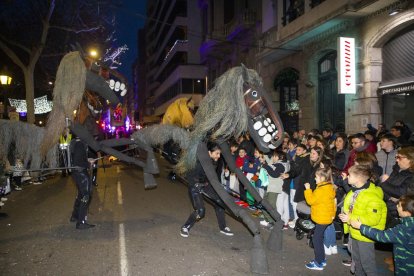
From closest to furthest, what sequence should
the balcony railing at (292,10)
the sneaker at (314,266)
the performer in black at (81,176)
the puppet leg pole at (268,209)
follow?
the sneaker at (314,266) → the puppet leg pole at (268,209) → the performer in black at (81,176) → the balcony railing at (292,10)

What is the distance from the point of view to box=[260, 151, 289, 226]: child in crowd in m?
6.59

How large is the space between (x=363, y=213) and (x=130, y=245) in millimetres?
3455

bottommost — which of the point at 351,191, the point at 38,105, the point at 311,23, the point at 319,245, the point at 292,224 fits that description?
the point at 292,224

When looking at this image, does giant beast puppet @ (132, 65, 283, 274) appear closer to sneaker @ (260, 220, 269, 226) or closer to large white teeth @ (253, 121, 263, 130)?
large white teeth @ (253, 121, 263, 130)

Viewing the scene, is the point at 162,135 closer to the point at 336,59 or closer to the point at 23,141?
the point at 23,141

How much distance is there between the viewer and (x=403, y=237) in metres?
3.43

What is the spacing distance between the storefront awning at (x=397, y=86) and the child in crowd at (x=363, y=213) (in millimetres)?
7175

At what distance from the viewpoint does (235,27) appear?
65.7 ft

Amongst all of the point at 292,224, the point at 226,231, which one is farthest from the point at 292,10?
the point at 226,231

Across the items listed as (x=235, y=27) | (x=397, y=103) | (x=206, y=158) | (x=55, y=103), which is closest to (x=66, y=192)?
(x=55, y=103)

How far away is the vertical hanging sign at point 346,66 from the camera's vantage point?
11555 millimetres

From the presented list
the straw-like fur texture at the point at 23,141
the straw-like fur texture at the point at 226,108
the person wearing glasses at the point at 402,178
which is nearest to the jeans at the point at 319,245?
the person wearing glasses at the point at 402,178

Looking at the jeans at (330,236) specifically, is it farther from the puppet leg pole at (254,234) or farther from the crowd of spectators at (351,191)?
the puppet leg pole at (254,234)

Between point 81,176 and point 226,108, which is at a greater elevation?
point 226,108
